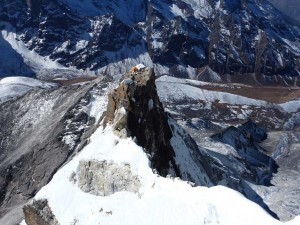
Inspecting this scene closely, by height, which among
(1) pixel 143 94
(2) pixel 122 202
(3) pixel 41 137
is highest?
(1) pixel 143 94

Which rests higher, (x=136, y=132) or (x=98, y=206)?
(x=136, y=132)

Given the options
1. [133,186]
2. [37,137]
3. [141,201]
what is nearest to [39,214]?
[133,186]

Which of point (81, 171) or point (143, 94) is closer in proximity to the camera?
point (81, 171)

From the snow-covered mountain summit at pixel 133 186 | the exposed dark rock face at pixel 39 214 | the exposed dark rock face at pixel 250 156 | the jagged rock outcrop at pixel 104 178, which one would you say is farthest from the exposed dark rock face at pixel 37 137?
the exposed dark rock face at pixel 250 156

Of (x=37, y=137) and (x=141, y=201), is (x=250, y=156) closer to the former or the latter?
Result: (x=37, y=137)

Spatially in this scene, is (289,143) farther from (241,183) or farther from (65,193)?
(65,193)

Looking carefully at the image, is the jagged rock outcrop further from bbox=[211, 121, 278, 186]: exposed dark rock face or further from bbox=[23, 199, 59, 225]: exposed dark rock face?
bbox=[211, 121, 278, 186]: exposed dark rock face

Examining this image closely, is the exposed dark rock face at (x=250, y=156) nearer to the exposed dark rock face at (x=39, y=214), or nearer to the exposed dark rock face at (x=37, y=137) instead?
the exposed dark rock face at (x=37, y=137)

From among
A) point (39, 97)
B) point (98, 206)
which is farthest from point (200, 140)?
point (98, 206)
